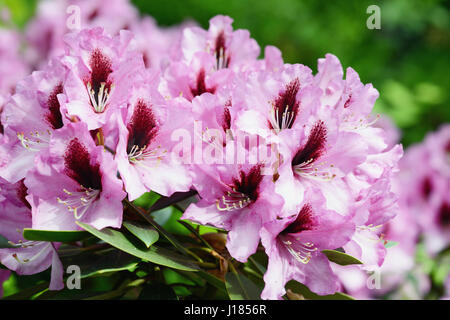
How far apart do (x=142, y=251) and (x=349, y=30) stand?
3687 millimetres

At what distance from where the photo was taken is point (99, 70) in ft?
3.50

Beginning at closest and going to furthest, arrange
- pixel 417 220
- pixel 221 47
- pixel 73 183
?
pixel 73 183
pixel 221 47
pixel 417 220

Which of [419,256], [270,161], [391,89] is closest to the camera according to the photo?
[270,161]

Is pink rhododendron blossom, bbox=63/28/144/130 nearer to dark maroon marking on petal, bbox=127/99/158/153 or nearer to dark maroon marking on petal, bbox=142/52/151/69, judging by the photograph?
dark maroon marking on petal, bbox=127/99/158/153

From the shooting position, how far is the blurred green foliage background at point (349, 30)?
418cm

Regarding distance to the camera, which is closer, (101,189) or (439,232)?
(101,189)

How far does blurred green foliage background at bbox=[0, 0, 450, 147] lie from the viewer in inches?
165

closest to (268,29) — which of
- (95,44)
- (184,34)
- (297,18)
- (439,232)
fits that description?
(297,18)

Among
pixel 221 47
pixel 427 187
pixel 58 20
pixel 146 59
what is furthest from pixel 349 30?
pixel 221 47

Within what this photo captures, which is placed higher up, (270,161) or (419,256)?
(270,161)

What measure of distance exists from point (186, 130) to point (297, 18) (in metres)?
3.55

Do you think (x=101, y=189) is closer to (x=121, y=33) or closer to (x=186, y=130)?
(x=186, y=130)

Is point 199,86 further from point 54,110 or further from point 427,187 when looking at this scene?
point 427,187

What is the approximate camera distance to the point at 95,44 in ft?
3.45
